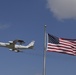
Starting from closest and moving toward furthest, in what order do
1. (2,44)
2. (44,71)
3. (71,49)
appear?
(44,71) < (71,49) < (2,44)

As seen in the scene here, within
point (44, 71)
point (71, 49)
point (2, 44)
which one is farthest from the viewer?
point (2, 44)

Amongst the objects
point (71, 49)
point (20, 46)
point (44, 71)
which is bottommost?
point (44, 71)

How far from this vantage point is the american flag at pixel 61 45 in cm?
4706

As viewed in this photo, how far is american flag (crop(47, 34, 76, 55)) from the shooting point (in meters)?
47.1

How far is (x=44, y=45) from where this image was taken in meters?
46.4

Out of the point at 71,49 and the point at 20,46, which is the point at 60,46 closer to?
the point at 71,49

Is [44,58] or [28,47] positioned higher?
[28,47]

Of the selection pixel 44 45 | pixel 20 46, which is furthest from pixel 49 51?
pixel 20 46

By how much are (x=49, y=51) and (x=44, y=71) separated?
284 centimetres

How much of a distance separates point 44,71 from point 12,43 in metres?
69.1

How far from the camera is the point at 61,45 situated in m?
48.0

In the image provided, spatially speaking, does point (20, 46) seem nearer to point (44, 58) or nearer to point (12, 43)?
point (12, 43)

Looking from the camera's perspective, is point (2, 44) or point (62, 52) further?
point (2, 44)

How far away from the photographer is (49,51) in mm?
46281
